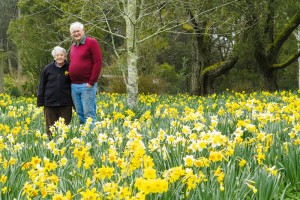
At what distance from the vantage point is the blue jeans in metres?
5.41

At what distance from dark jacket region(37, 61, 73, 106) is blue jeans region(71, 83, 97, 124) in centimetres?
17

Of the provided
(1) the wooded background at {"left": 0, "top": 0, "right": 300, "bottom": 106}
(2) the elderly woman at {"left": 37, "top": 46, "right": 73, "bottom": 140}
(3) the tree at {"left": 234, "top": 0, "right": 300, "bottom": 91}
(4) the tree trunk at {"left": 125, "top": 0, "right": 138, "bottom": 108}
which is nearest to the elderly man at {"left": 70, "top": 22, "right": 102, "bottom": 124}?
(2) the elderly woman at {"left": 37, "top": 46, "right": 73, "bottom": 140}

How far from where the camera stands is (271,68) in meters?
14.1

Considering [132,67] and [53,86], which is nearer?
[53,86]

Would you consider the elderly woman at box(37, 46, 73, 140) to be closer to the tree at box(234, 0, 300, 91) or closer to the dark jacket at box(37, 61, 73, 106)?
the dark jacket at box(37, 61, 73, 106)

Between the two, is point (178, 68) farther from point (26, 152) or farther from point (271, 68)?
point (26, 152)

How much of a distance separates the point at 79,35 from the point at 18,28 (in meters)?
13.4

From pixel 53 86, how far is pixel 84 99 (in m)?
0.44

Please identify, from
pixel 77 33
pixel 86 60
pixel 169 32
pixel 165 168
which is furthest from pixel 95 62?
pixel 169 32

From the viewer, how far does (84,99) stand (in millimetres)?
5441

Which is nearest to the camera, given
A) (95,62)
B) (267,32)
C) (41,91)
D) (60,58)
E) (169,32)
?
(60,58)

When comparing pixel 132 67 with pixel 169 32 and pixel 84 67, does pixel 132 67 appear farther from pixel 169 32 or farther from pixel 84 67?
pixel 169 32

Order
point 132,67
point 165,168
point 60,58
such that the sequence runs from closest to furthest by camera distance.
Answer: point 165,168 < point 60,58 < point 132,67

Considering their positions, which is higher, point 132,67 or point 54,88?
point 132,67
